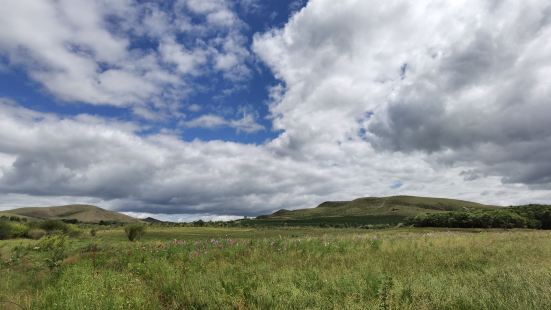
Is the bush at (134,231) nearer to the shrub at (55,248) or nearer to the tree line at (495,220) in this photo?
the shrub at (55,248)

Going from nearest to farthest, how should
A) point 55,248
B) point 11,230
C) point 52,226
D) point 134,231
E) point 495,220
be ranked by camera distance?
1. point 55,248
2. point 134,231
3. point 11,230
4. point 52,226
5. point 495,220

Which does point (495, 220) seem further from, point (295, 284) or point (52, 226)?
point (295, 284)

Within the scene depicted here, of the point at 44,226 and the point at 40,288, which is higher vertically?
the point at 44,226

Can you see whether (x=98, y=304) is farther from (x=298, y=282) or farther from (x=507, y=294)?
(x=507, y=294)

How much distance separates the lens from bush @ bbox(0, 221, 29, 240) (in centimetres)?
4451

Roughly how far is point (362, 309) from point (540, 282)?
4280mm

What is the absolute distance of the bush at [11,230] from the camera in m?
44.5

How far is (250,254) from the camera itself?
15.6 meters

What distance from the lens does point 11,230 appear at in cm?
→ 4581

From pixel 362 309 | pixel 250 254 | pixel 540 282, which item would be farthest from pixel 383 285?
pixel 250 254

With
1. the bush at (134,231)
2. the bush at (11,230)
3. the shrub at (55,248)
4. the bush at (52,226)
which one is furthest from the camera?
the bush at (52,226)

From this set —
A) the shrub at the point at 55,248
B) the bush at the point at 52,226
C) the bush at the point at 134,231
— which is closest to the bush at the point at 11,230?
the bush at the point at 52,226

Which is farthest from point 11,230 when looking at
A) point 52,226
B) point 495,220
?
point 495,220

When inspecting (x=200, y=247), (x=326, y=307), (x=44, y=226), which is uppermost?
(x=44, y=226)
